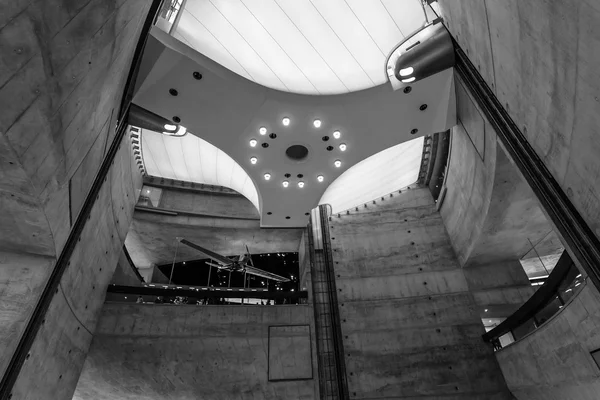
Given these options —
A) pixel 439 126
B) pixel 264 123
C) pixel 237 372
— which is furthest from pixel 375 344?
pixel 264 123

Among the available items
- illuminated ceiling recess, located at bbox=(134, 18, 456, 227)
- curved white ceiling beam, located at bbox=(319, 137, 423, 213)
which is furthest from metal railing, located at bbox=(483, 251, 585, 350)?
curved white ceiling beam, located at bbox=(319, 137, 423, 213)

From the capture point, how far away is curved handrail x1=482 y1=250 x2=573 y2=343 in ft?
23.7

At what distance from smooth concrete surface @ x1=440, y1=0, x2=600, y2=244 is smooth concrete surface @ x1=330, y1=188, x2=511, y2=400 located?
8.90 m

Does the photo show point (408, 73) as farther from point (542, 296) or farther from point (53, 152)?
point (53, 152)

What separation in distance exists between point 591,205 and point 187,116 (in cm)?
986

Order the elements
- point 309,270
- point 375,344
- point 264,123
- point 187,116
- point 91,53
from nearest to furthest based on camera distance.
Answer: point 91,53, point 187,116, point 264,123, point 375,344, point 309,270

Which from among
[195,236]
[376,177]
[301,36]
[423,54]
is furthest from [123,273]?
[423,54]

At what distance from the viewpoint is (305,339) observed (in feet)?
41.2

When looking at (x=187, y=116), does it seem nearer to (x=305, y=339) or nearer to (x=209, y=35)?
(x=209, y=35)

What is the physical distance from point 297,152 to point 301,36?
4.12m

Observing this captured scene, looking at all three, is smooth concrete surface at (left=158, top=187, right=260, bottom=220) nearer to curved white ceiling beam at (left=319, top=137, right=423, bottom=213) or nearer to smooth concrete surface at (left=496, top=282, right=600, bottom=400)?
curved white ceiling beam at (left=319, top=137, right=423, bottom=213)

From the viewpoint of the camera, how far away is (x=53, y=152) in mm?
5227

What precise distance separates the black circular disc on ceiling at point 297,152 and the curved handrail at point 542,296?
26.3 feet

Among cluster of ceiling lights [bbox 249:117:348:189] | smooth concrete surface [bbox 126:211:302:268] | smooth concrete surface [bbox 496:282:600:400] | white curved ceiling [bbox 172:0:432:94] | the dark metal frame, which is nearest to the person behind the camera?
the dark metal frame
